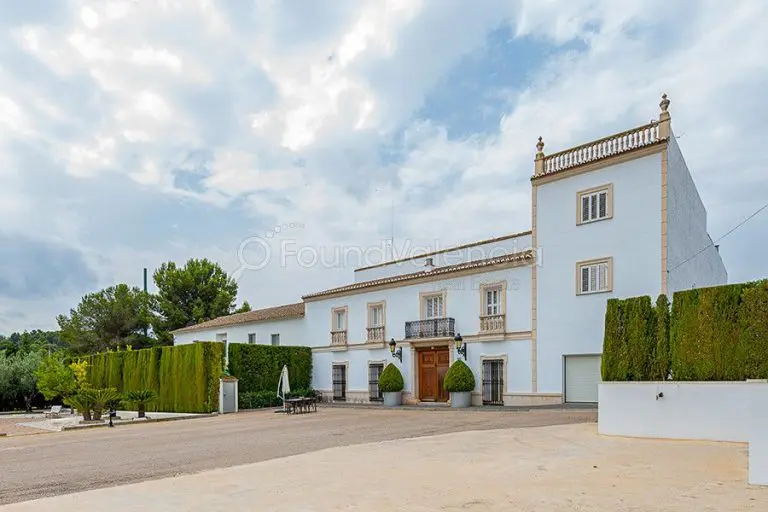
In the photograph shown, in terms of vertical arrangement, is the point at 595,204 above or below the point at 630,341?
above

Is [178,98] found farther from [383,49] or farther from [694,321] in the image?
[694,321]

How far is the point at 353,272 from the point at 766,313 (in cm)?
2497

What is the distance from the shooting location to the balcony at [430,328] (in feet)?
85.8

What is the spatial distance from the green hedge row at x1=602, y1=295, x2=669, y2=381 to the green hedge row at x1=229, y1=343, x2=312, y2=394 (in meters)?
17.5

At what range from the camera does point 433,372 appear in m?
27.3

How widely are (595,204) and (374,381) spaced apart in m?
12.8

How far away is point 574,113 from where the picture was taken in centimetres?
1747

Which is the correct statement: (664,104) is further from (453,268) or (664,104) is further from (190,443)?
(190,443)

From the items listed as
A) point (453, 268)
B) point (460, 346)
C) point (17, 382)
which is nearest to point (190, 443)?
point (460, 346)

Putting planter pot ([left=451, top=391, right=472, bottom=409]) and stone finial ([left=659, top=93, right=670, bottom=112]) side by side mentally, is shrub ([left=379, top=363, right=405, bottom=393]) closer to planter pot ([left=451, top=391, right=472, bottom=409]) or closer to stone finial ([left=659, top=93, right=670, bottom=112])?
planter pot ([left=451, top=391, right=472, bottom=409])

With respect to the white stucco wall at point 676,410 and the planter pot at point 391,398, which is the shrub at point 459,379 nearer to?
the planter pot at point 391,398

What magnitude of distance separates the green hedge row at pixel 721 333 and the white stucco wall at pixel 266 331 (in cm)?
2323

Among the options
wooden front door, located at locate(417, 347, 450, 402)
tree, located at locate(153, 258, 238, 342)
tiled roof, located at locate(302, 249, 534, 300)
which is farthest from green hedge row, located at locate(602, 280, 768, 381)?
tree, located at locate(153, 258, 238, 342)

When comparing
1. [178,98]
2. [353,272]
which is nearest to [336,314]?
[353,272]
